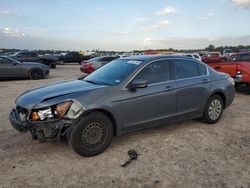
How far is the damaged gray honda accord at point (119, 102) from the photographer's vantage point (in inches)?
174

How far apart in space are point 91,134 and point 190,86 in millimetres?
2455

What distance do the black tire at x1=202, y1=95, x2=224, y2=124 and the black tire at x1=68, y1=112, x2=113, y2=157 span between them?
2.60 metres

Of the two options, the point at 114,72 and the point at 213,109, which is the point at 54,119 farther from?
the point at 213,109

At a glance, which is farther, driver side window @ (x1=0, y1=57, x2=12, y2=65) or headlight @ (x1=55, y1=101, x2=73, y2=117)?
driver side window @ (x1=0, y1=57, x2=12, y2=65)

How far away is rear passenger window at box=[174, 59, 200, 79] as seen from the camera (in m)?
5.84

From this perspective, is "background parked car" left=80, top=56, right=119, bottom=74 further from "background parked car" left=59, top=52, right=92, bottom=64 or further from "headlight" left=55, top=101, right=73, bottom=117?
"background parked car" left=59, top=52, right=92, bottom=64

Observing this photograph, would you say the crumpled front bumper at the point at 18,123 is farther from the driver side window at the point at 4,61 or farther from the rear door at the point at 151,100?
the driver side window at the point at 4,61

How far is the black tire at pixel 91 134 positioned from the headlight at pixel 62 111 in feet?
0.50

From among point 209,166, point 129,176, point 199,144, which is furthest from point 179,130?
point 129,176

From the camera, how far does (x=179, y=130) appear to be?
→ 602cm

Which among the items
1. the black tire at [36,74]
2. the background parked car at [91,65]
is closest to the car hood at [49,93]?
the black tire at [36,74]

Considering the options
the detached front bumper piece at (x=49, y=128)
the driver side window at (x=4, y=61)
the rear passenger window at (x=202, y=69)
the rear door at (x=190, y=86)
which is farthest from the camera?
the driver side window at (x=4, y=61)

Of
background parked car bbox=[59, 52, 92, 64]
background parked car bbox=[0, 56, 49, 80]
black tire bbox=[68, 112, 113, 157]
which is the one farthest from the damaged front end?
background parked car bbox=[59, 52, 92, 64]

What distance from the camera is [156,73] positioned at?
5488 mm
